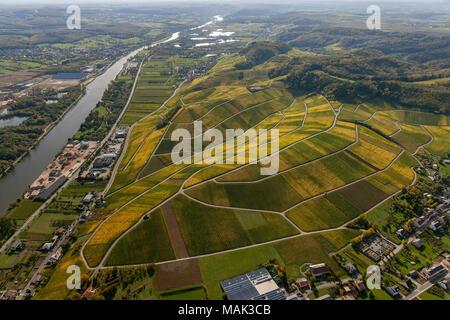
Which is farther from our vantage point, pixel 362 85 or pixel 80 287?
pixel 362 85

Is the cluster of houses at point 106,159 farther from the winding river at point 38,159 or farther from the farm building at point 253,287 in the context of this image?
the farm building at point 253,287

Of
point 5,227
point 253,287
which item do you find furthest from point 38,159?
point 253,287

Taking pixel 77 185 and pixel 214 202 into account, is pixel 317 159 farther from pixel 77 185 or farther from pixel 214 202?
pixel 77 185

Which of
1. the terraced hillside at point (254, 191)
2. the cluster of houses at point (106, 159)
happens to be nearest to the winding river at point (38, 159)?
the cluster of houses at point (106, 159)

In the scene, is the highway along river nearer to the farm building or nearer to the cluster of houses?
the cluster of houses

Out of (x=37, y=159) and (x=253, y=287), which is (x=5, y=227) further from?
(x=253, y=287)
